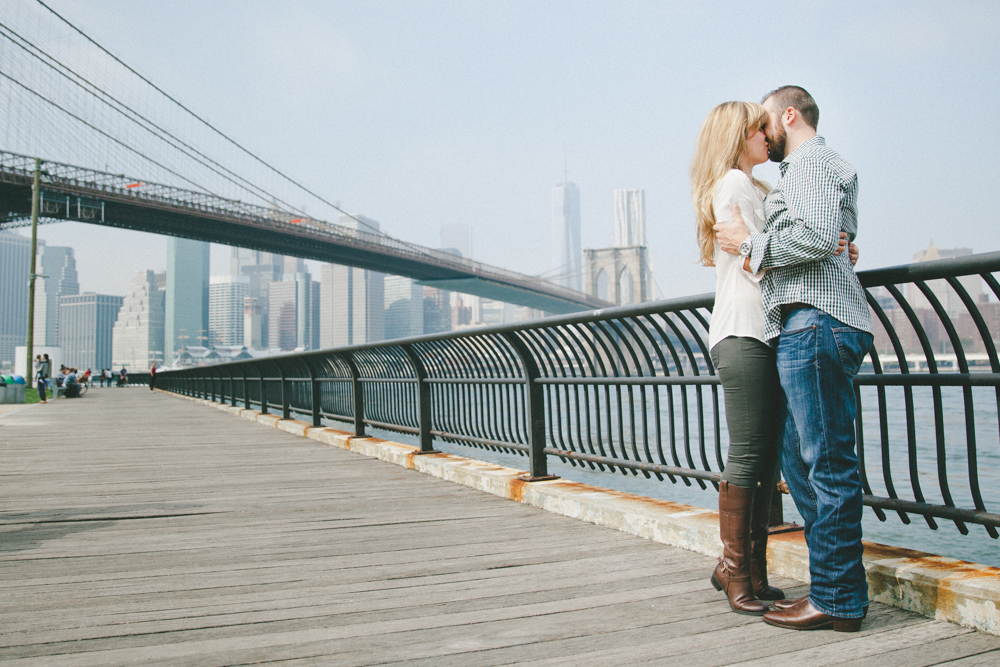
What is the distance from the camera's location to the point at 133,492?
4520mm

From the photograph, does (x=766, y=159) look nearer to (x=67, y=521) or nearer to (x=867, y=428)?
(x=67, y=521)

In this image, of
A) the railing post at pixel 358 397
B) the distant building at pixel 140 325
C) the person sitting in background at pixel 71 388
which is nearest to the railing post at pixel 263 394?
the railing post at pixel 358 397

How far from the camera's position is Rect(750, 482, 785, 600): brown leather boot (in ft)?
6.86

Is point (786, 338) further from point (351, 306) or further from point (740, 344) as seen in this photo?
point (351, 306)

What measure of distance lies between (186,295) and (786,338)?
158 m

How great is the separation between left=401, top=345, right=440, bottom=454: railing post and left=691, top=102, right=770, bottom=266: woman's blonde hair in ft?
10.9

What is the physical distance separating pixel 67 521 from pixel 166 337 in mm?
144887

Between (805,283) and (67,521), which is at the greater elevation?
(805,283)

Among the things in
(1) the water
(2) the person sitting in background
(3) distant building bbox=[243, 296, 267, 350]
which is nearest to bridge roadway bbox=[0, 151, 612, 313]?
(2) the person sitting in background

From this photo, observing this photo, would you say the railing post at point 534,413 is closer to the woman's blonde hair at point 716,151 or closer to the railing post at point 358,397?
the woman's blonde hair at point 716,151

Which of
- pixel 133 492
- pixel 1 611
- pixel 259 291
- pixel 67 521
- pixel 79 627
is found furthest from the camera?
pixel 259 291

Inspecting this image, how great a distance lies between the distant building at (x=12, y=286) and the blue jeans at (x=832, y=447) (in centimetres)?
18848

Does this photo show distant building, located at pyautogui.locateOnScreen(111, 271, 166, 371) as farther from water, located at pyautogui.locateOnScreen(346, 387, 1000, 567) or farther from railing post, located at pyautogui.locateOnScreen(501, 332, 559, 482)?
railing post, located at pyautogui.locateOnScreen(501, 332, 559, 482)

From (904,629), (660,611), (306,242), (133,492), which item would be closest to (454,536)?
(660,611)
